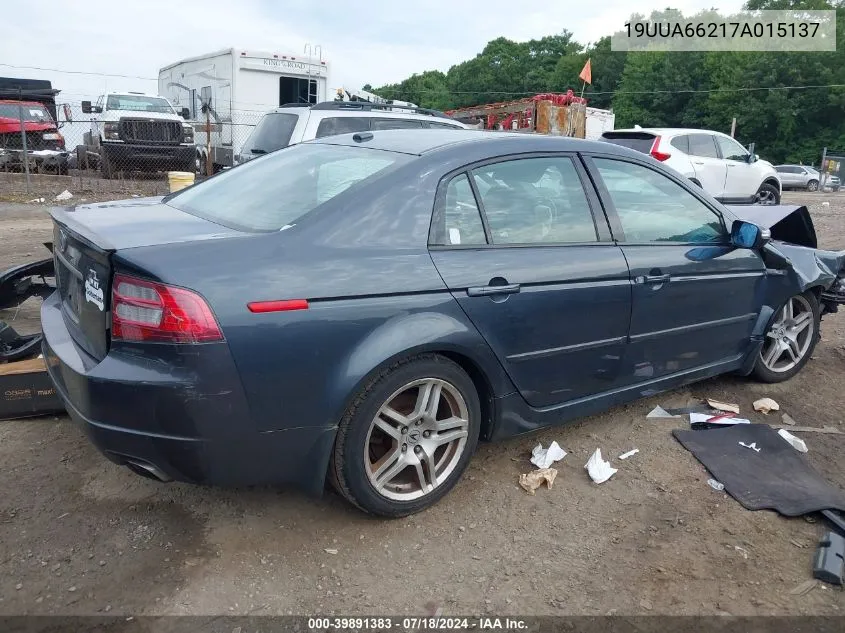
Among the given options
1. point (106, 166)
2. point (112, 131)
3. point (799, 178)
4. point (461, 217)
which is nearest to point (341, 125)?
point (461, 217)

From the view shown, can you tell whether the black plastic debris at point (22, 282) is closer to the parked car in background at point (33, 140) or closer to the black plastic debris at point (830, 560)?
the black plastic debris at point (830, 560)

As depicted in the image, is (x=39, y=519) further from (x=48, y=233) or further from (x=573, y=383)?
(x=48, y=233)

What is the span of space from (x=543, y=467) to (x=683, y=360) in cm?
109

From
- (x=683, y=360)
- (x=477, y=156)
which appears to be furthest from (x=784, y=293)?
(x=477, y=156)

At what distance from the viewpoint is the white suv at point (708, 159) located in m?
12.3

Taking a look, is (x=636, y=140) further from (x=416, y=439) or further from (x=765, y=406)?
(x=416, y=439)

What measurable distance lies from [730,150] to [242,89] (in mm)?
10439

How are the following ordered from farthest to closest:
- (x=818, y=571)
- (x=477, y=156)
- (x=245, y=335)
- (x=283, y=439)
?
(x=477, y=156) < (x=818, y=571) < (x=283, y=439) < (x=245, y=335)

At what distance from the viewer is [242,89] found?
15234 millimetres

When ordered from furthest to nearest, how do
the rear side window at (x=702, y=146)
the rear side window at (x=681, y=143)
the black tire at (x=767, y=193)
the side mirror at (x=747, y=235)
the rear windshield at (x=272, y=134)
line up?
the black tire at (x=767, y=193), the rear side window at (x=702, y=146), the rear side window at (x=681, y=143), the rear windshield at (x=272, y=134), the side mirror at (x=747, y=235)

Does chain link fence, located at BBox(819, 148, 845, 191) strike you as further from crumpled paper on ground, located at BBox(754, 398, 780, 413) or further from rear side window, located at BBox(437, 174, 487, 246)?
rear side window, located at BBox(437, 174, 487, 246)

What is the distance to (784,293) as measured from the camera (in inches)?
169

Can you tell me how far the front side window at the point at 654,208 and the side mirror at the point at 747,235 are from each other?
0.06m

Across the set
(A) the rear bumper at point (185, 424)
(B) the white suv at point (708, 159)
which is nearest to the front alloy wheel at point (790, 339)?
(A) the rear bumper at point (185, 424)
